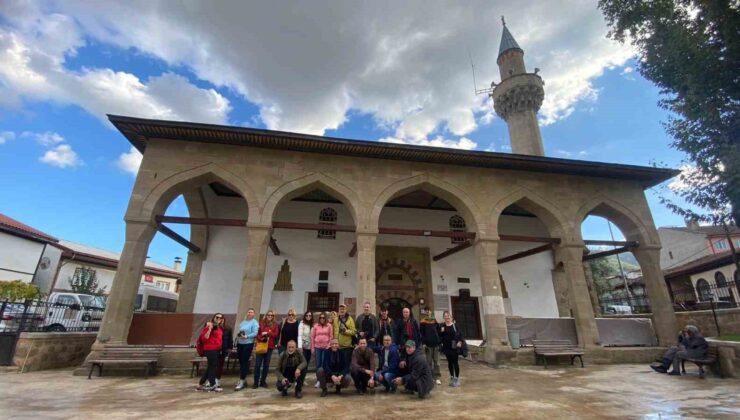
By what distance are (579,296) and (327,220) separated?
8418mm

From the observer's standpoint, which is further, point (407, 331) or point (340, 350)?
point (407, 331)

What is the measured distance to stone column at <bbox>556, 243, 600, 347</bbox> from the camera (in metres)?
9.05

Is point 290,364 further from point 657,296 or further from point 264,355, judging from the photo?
point 657,296

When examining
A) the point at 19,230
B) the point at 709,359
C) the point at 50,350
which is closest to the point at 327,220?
the point at 50,350

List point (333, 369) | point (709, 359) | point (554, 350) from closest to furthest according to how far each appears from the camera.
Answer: point (333, 369), point (709, 359), point (554, 350)

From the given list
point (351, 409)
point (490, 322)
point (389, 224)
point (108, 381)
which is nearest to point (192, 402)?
point (351, 409)

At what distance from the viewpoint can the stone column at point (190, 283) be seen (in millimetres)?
10898

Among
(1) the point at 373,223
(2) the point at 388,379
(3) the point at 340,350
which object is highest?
(1) the point at 373,223

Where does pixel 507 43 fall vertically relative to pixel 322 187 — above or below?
above

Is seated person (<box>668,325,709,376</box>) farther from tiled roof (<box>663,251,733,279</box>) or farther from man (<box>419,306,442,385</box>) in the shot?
tiled roof (<box>663,251,733,279</box>)

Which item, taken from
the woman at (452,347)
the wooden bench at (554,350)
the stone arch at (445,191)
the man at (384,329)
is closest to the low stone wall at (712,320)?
the wooden bench at (554,350)

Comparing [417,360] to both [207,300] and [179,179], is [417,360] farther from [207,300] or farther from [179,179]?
[207,300]

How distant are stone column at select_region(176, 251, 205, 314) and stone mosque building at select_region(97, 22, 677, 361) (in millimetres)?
44

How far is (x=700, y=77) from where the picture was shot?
7.70 metres
